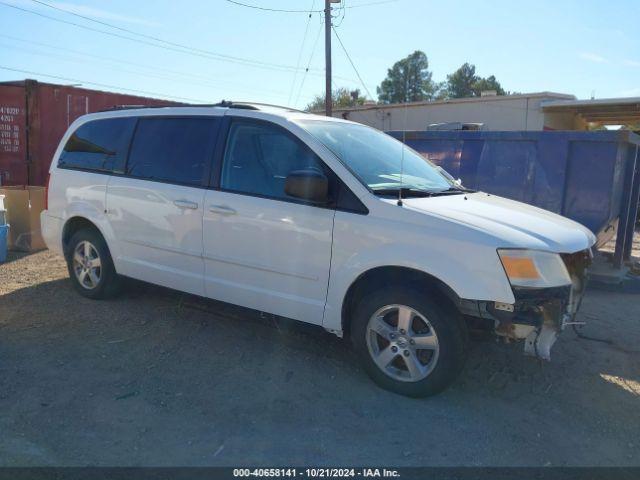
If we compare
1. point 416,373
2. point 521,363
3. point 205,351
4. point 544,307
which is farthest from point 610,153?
point 205,351

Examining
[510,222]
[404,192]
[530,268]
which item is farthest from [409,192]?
[530,268]

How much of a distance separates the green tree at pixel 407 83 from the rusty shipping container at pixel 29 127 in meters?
51.0

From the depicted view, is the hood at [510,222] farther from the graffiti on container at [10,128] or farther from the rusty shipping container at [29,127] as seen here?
the graffiti on container at [10,128]

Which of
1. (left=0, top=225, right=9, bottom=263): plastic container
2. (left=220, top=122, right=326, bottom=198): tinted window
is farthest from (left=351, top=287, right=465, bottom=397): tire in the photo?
(left=0, top=225, right=9, bottom=263): plastic container

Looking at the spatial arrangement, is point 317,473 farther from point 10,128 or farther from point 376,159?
point 10,128

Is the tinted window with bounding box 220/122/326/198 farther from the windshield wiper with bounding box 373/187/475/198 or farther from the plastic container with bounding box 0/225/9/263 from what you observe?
the plastic container with bounding box 0/225/9/263

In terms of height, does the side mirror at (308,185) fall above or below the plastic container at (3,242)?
above

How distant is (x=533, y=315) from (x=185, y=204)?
9.14 feet

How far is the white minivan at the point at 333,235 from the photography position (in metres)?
3.49

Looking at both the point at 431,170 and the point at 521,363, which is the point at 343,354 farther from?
the point at 431,170

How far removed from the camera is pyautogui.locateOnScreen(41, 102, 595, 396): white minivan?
3.49 metres

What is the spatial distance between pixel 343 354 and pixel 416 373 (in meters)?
0.91

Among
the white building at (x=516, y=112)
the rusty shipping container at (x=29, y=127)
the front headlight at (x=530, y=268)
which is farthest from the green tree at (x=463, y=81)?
the front headlight at (x=530, y=268)

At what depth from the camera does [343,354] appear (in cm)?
449
